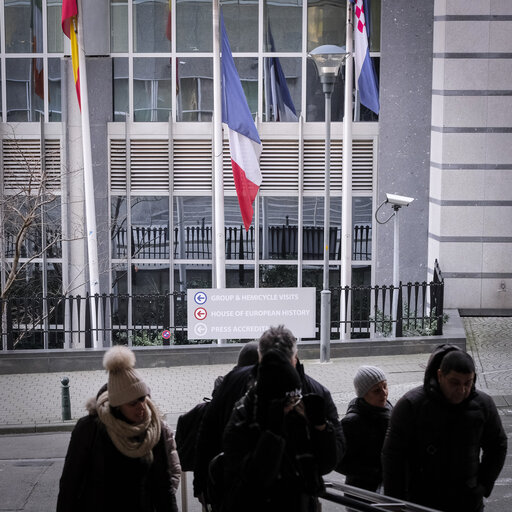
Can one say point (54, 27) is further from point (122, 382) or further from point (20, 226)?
point (122, 382)

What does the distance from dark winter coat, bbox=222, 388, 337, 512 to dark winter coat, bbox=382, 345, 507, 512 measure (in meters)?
1.00

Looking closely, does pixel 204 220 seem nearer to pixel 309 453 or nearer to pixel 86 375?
pixel 86 375

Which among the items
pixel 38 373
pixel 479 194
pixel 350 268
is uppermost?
pixel 479 194

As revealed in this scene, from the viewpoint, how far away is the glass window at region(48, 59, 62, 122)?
2000 centimetres

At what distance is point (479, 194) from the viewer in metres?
18.9

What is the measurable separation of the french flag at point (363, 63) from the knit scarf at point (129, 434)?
13.7 m

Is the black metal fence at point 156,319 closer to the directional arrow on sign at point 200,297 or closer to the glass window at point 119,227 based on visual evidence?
the directional arrow on sign at point 200,297

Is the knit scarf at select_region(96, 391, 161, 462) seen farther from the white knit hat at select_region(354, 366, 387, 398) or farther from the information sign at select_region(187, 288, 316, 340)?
the information sign at select_region(187, 288, 316, 340)

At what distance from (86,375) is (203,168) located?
247 inches

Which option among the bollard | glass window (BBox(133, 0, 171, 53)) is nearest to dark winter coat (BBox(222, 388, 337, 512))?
the bollard

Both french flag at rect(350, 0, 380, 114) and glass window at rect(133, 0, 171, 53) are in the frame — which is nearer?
french flag at rect(350, 0, 380, 114)

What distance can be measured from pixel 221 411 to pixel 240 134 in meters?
12.1

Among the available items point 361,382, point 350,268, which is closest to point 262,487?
point 361,382

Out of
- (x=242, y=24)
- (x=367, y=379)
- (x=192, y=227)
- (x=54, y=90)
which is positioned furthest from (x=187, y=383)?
(x=242, y=24)
